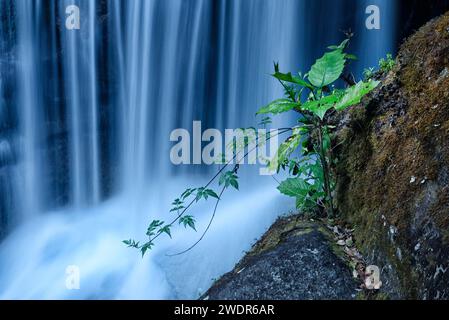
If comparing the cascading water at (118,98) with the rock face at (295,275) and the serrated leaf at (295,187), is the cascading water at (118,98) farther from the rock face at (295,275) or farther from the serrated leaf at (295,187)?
the rock face at (295,275)

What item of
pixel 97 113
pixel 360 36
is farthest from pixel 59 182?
pixel 360 36

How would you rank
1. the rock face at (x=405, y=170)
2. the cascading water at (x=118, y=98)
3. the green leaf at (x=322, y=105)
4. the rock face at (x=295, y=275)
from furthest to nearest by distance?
the cascading water at (x=118, y=98)
the green leaf at (x=322, y=105)
the rock face at (x=295, y=275)
the rock face at (x=405, y=170)

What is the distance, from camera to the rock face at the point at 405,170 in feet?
6.10

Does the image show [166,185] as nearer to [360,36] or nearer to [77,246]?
[77,246]

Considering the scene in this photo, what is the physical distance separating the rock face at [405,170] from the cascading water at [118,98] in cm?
336

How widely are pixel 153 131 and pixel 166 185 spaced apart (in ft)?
2.76

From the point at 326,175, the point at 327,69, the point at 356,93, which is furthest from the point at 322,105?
the point at 326,175

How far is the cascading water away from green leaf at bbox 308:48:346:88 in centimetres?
356

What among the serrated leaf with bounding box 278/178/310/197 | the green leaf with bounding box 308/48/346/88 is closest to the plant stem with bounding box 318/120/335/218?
the serrated leaf with bounding box 278/178/310/197

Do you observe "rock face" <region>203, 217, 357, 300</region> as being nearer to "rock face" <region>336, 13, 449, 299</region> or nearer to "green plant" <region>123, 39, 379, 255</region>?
"rock face" <region>336, 13, 449, 299</region>

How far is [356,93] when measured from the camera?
A: 217cm

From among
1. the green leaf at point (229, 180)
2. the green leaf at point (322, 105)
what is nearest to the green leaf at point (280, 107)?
the green leaf at point (322, 105)

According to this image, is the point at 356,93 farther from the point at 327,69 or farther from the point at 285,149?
the point at 285,149

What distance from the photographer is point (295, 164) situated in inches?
113
